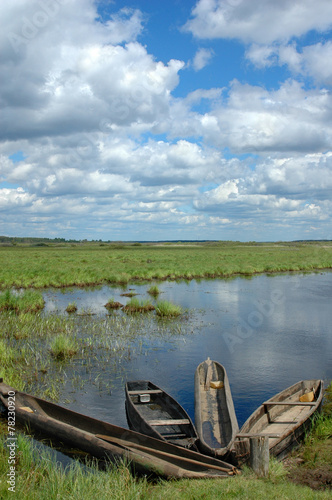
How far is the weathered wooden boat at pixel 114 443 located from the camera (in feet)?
21.9

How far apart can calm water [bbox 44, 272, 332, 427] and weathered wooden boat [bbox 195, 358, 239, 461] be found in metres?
0.59

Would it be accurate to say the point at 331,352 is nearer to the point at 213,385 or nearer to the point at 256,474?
the point at 213,385

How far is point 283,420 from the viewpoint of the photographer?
891 centimetres

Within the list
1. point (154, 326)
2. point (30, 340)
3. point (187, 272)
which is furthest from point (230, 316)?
point (187, 272)

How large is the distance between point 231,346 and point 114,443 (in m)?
9.73

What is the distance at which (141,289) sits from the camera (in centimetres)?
3303

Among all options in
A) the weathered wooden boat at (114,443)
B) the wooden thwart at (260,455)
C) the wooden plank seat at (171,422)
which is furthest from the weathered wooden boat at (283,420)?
the wooden plank seat at (171,422)

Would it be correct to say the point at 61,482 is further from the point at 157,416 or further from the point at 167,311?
the point at 167,311

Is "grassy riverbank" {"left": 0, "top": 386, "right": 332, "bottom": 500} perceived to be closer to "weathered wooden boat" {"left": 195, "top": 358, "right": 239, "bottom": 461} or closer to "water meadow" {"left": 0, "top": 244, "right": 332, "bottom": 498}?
"water meadow" {"left": 0, "top": 244, "right": 332, "bottom": 498}

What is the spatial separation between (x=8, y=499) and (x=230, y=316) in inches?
709

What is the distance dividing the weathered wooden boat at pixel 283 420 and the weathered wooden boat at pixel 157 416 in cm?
106

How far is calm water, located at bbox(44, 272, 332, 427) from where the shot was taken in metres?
11.2

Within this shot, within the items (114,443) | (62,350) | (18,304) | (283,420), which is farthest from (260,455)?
(18,304)

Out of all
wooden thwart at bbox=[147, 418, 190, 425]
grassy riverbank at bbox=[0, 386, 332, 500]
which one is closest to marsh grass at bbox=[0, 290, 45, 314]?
wooden thwart at bbox=[147, 418, 190, 425]
